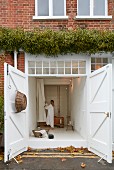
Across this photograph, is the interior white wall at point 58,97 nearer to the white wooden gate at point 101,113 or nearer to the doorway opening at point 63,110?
the doorway opening at point 63,110

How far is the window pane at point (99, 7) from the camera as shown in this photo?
8172 mm

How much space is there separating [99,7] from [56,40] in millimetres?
1973

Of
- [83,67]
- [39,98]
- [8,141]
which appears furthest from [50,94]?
[8,141]

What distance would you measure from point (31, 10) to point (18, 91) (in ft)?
9.08

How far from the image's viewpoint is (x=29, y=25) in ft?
26.3

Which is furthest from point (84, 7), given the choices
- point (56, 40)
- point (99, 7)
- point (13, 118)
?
point (13, 118)

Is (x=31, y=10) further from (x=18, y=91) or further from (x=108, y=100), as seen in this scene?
(x=108, y=100)

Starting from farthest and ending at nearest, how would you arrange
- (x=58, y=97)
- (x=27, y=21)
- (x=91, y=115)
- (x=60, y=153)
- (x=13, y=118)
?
1. (x=58, y=97)
2. (x=27, y=21)
3. (x=91, y=115)
4. (x=60, y=153)
5. (x=13, y=118)

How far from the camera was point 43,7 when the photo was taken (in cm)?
819

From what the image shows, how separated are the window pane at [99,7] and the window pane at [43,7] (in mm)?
1559

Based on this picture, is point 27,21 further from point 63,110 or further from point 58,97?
point 63,110

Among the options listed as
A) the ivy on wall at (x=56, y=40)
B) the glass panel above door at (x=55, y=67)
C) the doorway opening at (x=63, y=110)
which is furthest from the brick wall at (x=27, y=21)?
the doorway opening at (x=63, y=110)

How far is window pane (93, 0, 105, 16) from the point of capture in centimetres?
817

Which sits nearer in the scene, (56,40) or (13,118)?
(13,118)
